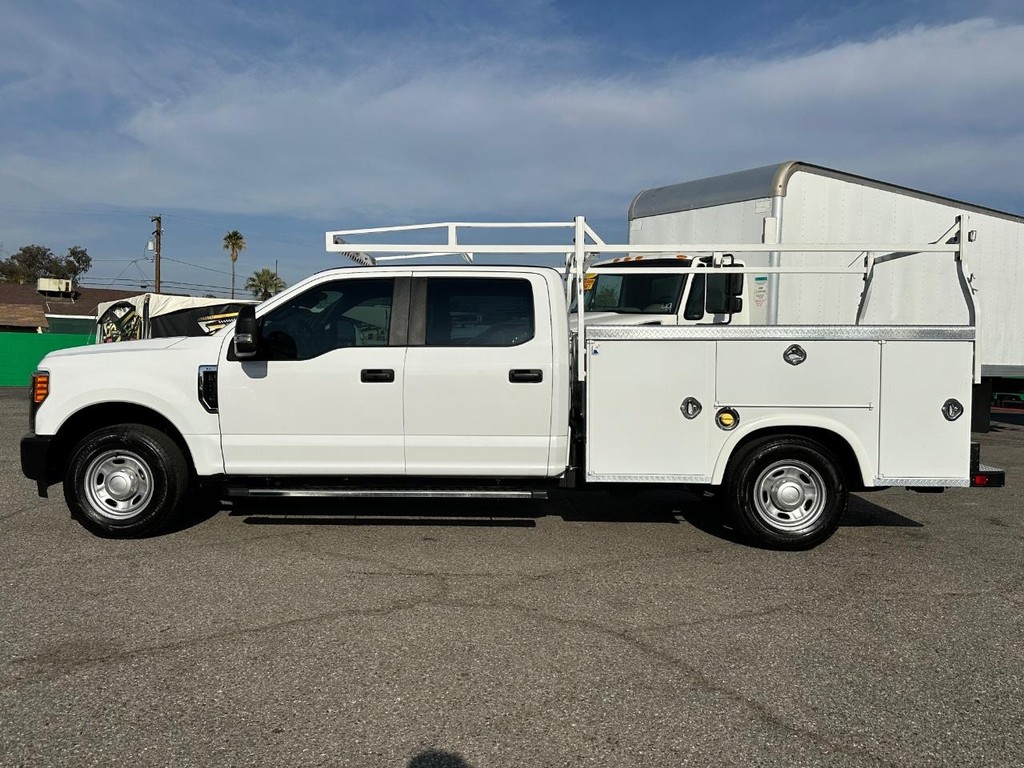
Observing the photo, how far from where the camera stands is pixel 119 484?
587 cm

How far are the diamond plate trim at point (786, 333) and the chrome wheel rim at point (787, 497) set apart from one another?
0.93 metres

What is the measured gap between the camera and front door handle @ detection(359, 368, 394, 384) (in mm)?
5738

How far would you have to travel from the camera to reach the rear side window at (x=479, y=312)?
5.85 metres

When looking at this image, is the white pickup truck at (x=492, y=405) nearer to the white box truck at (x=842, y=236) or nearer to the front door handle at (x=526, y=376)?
the front door handle at (x=526, y=376)

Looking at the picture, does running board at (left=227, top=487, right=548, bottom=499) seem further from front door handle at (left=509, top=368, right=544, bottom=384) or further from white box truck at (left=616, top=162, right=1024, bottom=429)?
white box truck at (left=616, top=162, right=1024, bottom=429)

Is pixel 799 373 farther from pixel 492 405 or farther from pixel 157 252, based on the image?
pixel 157 252

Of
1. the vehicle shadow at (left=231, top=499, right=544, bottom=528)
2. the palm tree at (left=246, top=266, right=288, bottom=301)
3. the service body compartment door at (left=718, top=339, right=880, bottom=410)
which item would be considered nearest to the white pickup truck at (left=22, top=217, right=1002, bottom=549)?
the service body compartment door at (left=718, top=339, right=880, bottom=410)

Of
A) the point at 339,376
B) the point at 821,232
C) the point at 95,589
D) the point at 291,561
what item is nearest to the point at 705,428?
the point at 339,376

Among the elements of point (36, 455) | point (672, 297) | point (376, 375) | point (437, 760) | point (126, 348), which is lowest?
point (437, 760)

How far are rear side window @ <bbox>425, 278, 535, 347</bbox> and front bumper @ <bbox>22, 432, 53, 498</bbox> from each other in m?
2.86

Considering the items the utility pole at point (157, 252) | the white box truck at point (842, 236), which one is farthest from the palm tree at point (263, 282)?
the white box truck at point (842, 236)

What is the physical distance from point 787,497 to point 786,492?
0.13 ft

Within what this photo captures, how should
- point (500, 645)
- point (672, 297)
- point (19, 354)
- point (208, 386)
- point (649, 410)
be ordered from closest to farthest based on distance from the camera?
point (500, 645) < point (649, 410) < point (208, 386) < point (672, 297) < point (19, 354)

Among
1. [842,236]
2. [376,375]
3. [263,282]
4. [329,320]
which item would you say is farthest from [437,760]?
[263,282]
